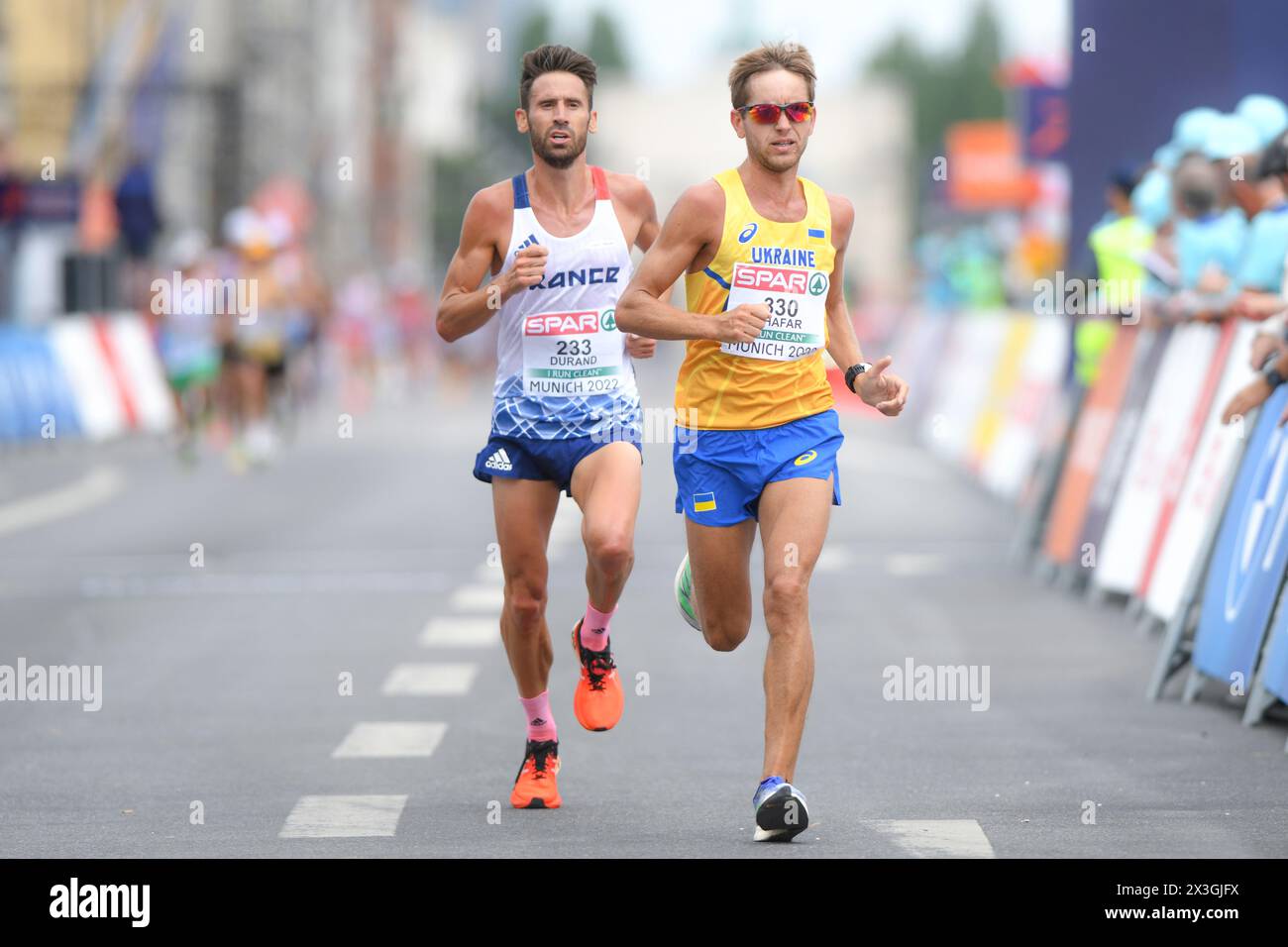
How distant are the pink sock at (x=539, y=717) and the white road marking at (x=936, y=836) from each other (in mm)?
1118

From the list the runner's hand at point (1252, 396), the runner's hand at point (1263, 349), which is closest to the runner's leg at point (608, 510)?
the runner's hand at point (1252, 396)

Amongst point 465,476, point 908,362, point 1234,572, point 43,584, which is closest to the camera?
point 1234,572

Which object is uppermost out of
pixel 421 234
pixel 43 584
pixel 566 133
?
pixel 566 133

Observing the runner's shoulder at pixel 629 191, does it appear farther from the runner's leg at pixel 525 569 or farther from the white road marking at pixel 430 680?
the white road marking at pixel 430 680

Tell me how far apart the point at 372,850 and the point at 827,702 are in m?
3.70

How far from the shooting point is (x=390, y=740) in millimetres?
9875

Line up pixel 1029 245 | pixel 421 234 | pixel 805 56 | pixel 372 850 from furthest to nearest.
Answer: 1. pixel 421 234
2. pixel 1029 245
3. pixel 805 56
4. pixel 372 850

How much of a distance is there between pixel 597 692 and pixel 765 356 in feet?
4.13

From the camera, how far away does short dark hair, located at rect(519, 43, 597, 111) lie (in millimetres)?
8320

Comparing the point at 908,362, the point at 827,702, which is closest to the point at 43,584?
the point at 827,702

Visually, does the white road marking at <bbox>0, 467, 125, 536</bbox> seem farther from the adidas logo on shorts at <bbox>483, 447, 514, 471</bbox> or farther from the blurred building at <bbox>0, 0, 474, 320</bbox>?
the adidas logo on shorts at <bbox>483, 447, 514, 471</bbox>

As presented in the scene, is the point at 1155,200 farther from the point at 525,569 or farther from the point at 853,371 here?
the point at 525,569

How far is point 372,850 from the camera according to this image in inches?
293
